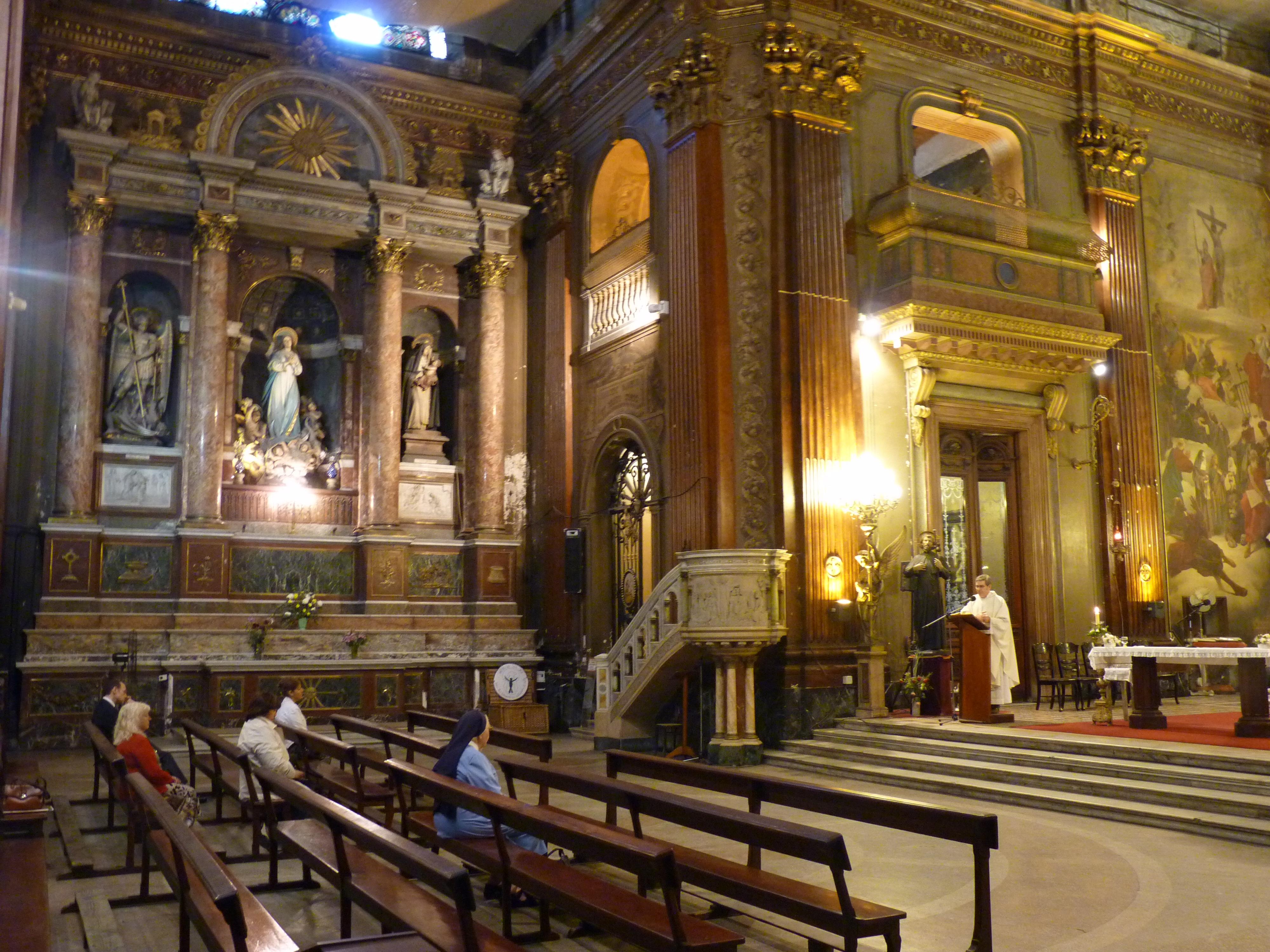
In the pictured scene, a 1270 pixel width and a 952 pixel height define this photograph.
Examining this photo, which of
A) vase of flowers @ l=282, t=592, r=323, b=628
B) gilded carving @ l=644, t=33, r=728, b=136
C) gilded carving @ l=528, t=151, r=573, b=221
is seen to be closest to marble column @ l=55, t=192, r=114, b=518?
vase of flowers @ l=282, t=592, r=323, b=628

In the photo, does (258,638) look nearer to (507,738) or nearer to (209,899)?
(507,738)

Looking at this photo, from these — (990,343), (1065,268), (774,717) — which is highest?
(1065,268)

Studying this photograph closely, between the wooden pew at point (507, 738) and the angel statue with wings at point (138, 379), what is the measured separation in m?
7.56

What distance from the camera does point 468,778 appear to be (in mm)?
6598

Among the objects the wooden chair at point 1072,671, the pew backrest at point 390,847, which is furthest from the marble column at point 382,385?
the pew backrest at point 390,847

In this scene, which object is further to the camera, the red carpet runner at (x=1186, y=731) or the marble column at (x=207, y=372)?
the marble column at (x=207, y=372)

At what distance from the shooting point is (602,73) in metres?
16.9

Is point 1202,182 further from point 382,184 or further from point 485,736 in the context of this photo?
point 485,736

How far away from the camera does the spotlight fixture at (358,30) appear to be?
58.0ft

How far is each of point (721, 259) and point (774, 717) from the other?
217 inches

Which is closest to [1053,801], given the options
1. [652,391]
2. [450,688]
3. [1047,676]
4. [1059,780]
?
[1059,780]

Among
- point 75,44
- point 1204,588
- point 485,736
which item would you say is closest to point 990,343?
point 1204,588

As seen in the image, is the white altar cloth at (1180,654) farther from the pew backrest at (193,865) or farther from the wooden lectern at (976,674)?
the pew backrest at (193,865)

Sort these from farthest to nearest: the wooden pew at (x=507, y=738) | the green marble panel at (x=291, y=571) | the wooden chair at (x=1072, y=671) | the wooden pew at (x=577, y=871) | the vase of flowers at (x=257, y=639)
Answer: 1. the green marble panel at (x=291, y=571)
2. the vase of flowers at (x=257, y=639)
3. the wooden chair at (x=1072, y=671)
4. the wooden pew at (x=507, y=738)
5. the wooden pew at (x=577, y=871)
